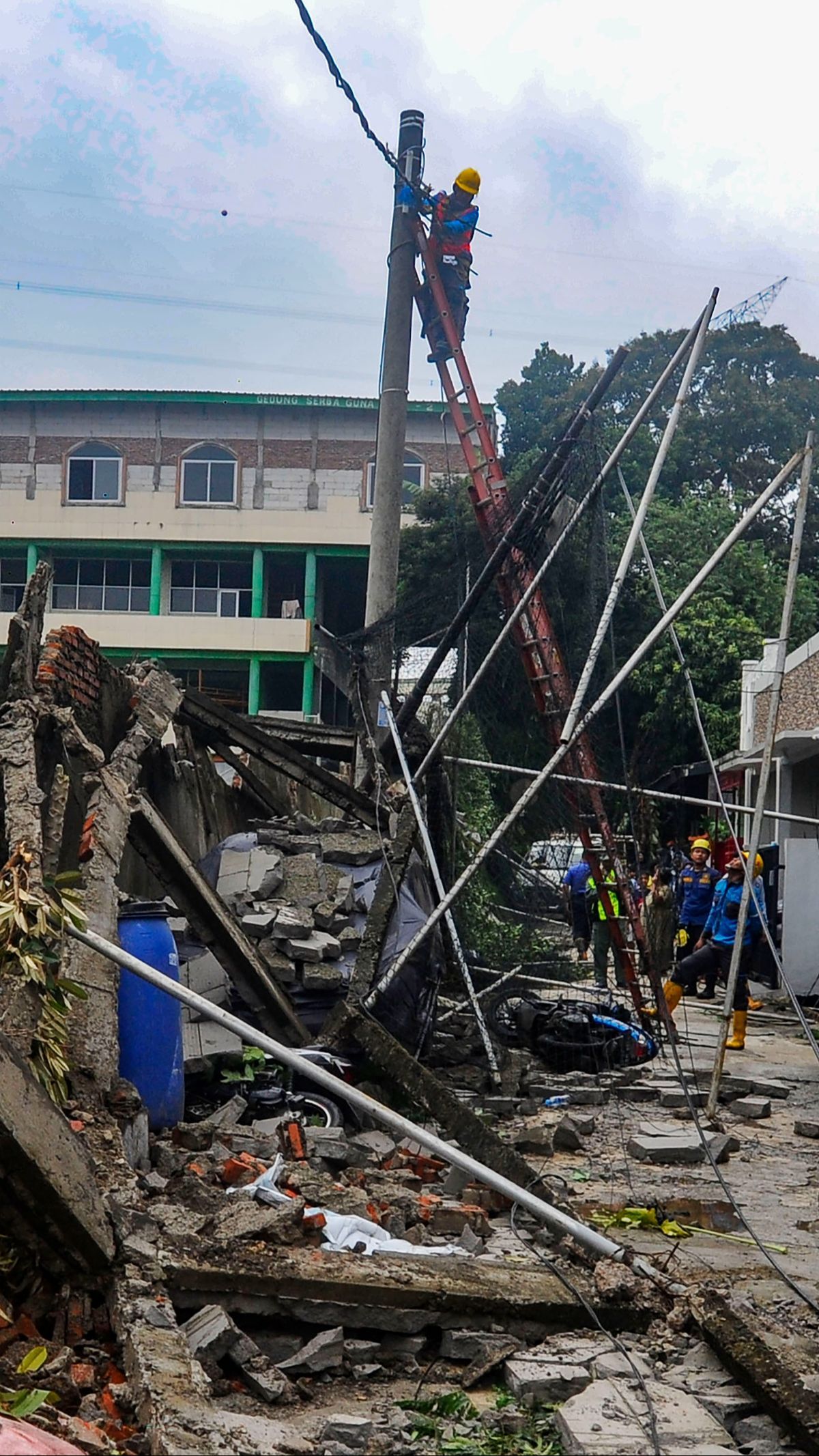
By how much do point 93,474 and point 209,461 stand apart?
2977 mm

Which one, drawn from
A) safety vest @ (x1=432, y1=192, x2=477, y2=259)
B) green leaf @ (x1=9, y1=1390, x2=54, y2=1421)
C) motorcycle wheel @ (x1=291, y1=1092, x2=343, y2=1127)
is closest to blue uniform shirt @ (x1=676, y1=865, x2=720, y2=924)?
safety vest @ (x1=432, y1=192, x2=477, y2=259)

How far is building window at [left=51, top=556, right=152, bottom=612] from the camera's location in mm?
33844

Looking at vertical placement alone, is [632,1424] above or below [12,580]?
below

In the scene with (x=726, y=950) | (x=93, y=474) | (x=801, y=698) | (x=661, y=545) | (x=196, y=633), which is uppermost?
(x=93, y=474)

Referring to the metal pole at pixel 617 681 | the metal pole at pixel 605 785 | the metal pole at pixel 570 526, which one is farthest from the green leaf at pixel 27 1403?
the metal pole at pixel 605 785

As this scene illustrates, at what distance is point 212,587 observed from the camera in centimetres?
3356

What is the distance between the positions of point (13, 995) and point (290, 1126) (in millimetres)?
1853

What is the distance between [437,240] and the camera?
39.4ft

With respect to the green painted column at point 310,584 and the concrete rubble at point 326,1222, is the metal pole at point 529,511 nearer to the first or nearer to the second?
the concrete rubble at point 326,1222

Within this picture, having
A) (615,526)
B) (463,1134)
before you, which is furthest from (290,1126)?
(615,526)

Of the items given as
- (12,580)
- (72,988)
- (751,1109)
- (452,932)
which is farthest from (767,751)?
(12,580)

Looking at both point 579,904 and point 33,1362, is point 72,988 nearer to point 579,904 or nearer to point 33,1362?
point 33,1362

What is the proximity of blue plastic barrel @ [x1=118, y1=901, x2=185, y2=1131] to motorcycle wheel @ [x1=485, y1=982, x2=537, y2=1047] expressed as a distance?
3752 millimetres

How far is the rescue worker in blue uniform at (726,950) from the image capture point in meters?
11.1
